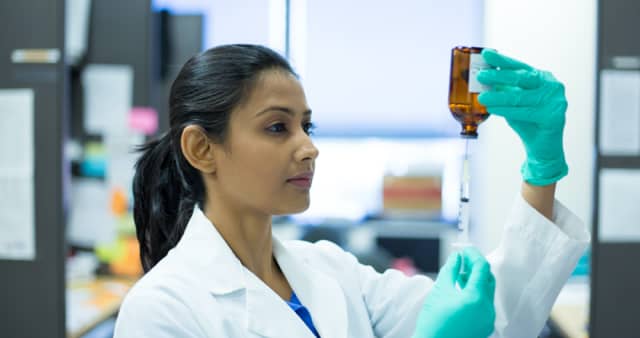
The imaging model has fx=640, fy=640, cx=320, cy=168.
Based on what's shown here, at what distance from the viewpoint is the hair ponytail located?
1342 millimetres

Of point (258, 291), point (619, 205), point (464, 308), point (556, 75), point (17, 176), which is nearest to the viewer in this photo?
point (464, 308)

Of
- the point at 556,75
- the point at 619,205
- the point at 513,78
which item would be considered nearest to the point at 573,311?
the point at 619,205

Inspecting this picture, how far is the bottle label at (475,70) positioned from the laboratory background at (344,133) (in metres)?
0.43

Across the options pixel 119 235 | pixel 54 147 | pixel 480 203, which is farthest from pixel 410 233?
pixel 54 147

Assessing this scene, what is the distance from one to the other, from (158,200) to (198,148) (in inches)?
7.9

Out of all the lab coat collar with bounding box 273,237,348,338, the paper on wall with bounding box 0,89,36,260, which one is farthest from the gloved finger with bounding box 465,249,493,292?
the paper on wall with bounding box 0,89,36,260

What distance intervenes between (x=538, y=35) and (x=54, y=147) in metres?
2.38

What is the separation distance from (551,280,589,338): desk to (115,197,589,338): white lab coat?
35.1 inches

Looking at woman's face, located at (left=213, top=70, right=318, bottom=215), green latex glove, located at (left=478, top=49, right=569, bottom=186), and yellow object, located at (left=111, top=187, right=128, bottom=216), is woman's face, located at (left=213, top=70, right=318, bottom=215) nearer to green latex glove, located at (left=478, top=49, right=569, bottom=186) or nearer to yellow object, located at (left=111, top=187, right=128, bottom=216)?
green latex glove, located at (left=478, top=49, right=569, bottom=186)

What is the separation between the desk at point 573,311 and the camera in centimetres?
219

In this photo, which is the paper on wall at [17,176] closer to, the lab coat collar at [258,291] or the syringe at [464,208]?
the lab coat collar at [258,291]

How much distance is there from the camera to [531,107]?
43.6 inches

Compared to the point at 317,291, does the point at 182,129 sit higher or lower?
higher

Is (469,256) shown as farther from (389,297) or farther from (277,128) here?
(277,128)
